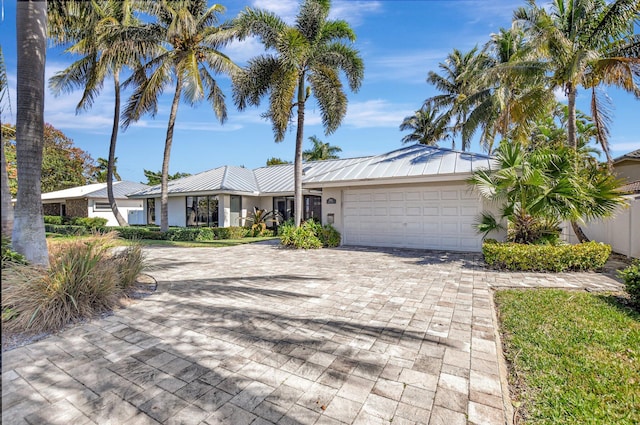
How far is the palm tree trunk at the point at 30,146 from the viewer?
4.60 metres

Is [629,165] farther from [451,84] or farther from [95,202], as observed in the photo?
[95,202]

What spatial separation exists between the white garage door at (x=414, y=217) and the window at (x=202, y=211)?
913 cm

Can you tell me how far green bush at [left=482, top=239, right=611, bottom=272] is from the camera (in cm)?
769

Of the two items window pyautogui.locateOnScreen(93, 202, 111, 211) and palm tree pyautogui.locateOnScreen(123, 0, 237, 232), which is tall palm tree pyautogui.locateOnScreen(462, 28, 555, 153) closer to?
palm tree pyautogui.locateOnScreen(123, 0, 237, 232)

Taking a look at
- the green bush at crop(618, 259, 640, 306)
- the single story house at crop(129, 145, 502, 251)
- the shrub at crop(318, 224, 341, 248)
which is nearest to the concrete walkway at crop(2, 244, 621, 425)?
the green bush at crop(618, 259, 640, 306)

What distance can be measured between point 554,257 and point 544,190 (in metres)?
1.70

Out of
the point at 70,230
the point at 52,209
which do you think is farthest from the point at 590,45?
the point at 52,209

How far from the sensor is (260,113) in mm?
12547

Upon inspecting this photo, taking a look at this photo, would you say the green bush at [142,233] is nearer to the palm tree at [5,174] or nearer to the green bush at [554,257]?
the palm tree at [5,174]

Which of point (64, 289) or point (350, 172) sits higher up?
point (350, 172)

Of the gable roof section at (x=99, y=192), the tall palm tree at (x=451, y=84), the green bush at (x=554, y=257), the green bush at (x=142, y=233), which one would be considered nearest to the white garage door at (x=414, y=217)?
the green bush at (x=554, y=257)

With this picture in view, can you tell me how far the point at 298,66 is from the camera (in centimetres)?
1145

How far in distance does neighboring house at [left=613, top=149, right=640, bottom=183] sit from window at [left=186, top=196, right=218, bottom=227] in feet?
73.4

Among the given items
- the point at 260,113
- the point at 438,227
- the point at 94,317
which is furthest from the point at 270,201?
the point at 94,317
